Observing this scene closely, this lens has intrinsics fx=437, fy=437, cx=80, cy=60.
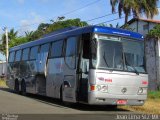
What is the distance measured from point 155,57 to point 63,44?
13.2 metres

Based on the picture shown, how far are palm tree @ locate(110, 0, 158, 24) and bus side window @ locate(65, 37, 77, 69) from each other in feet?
74.7

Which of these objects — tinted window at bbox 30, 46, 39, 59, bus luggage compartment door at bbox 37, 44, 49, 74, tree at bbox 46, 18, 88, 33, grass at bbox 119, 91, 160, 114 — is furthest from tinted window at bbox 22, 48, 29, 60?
tree at bbox 46, 18, 88, 33

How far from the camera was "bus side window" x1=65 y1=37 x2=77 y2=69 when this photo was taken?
1828 centimetres

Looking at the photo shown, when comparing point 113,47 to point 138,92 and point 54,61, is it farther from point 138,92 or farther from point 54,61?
point 54,61

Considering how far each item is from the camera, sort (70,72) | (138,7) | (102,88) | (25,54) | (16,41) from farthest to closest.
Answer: (16,41), (138,7), (25,54), (70,72), (102,88)

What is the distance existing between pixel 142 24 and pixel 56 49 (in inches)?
802

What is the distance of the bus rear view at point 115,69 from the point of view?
16719 millimetres

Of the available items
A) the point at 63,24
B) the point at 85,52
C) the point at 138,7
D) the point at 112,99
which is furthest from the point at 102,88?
the point at 63,24

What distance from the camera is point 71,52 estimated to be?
61.1ft

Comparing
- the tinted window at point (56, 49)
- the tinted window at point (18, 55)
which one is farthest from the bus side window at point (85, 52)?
the tinted window at point (18, 55)

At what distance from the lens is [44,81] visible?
72.0ft

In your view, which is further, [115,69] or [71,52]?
[71,52]

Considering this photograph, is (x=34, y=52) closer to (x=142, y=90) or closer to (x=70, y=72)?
(x=70, y=72)

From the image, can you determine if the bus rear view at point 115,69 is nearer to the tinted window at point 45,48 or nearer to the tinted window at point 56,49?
the tinted window at point 56,49
